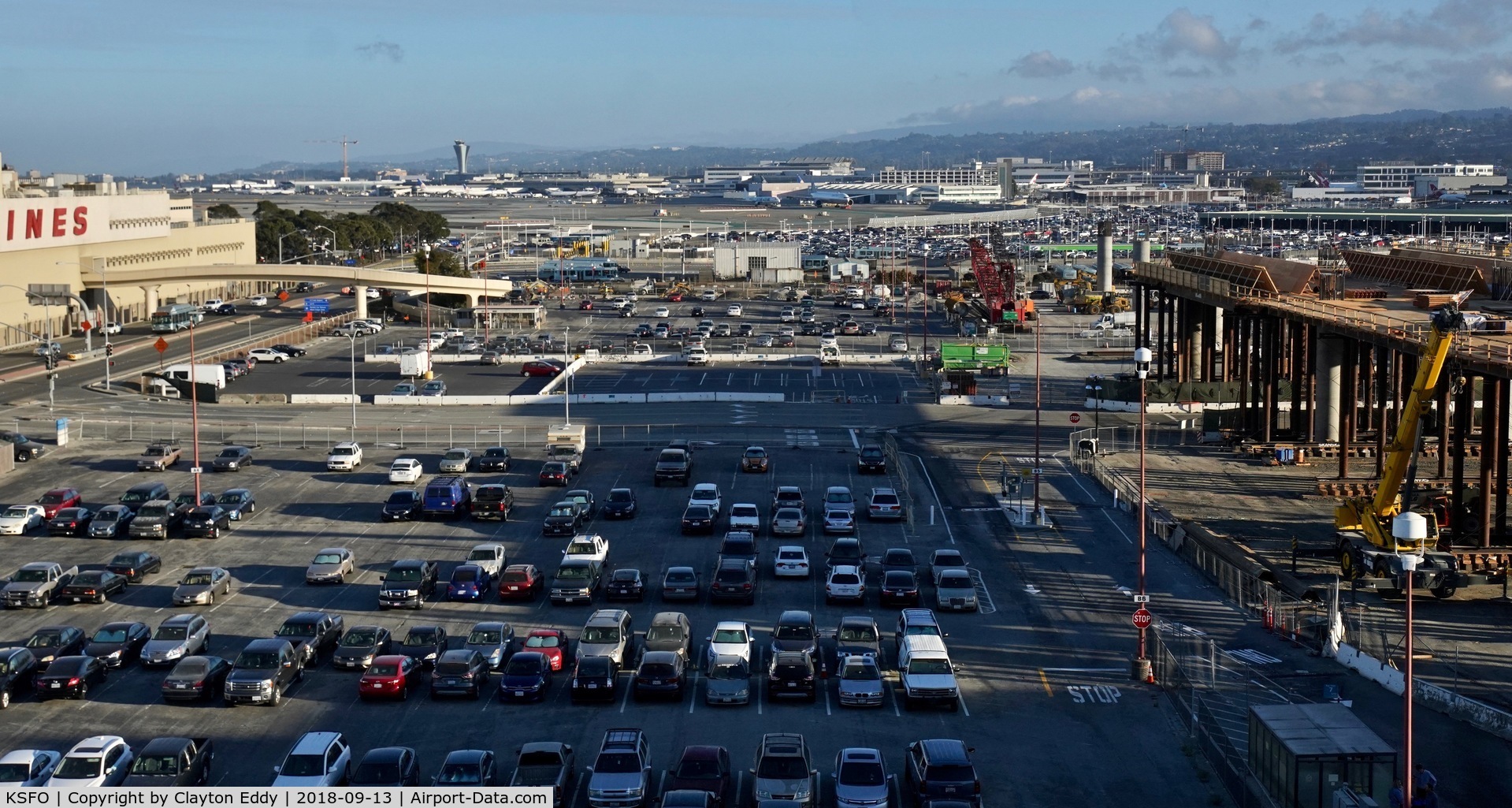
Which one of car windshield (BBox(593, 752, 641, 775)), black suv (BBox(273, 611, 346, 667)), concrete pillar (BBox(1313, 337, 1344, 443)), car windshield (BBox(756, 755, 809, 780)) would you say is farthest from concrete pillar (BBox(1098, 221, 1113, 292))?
car windshield (BBox(593, 752, 641, 775))

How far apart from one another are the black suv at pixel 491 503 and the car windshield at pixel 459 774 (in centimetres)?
2545

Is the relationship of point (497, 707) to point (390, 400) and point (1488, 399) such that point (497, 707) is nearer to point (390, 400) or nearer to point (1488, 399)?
point (1488, 399)

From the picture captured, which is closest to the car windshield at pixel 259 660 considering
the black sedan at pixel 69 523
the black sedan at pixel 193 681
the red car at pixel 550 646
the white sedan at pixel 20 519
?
the black sedan at pixel 193 681

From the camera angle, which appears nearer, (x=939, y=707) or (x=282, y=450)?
(x=939, y=707)

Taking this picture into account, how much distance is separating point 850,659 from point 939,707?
2.12 metres

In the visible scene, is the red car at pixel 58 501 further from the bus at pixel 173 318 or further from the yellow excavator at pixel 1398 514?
the bus at pixel 173 318

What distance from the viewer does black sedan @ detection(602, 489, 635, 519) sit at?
51.1 m

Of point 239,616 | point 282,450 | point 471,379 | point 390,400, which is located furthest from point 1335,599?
point 471,379

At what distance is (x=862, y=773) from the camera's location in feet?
83.5

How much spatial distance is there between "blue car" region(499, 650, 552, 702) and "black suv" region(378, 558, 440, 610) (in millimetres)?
7869

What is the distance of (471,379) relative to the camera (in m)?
89.2

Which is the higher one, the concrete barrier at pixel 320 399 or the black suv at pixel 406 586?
the concrete barrier at pixel 320 399

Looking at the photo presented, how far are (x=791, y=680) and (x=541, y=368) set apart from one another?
61611 millimetres

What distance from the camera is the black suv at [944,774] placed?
82.5 ft
